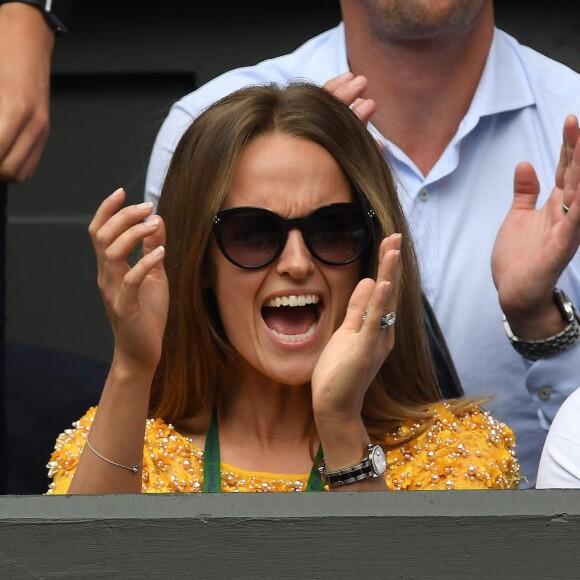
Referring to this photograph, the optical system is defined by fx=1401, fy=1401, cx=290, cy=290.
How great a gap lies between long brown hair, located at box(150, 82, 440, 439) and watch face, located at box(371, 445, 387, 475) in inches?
10.5

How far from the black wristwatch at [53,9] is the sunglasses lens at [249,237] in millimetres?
627

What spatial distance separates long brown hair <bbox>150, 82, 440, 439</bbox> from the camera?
7.45ft

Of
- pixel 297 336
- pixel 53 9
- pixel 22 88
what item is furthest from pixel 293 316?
pixel 53 9

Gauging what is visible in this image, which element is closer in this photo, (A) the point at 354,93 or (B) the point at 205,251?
(B) the point at 205,251

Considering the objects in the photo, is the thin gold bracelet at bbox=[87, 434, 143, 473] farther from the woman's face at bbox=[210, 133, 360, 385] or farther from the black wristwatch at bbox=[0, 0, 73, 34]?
the black wristwatch at bbox=[0, 0, 73, 34]

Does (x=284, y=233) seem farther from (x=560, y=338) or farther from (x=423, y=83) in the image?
(x=423, y=83)

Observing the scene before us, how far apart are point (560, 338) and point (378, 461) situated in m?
0.60

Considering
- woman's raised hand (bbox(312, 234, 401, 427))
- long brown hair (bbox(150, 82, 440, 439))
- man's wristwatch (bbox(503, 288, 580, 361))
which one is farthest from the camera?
man's wristwatch (bbox(503, 288, 580, 361))

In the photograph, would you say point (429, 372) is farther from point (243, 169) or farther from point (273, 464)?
point (243, 169)

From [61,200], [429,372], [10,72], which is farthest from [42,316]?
[429,372]

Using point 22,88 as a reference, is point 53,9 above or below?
above

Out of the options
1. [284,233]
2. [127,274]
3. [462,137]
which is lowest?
[127,274]

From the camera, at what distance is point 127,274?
1918 millimetres

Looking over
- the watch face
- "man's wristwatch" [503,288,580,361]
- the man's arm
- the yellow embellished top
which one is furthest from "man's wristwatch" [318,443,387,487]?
the man's arm
